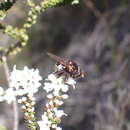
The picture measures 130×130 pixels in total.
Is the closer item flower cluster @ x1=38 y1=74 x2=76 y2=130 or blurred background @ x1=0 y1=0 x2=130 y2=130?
flower cluster @ x1=38 y1=74 x2=76 y2=130

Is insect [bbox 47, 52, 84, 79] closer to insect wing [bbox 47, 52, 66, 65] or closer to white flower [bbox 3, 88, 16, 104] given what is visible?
insect wing [bbox 47, 52, 66, 65]

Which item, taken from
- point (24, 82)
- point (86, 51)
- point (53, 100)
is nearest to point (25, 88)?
point (24, 82)

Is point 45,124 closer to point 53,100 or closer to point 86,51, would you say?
point 53,100

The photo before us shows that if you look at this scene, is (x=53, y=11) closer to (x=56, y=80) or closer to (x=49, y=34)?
(x=49, y=34)

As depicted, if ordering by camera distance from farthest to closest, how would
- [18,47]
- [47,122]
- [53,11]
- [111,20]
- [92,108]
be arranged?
1. [53,11]
2. [111,20]
3. [92,108]
4. [18,47]
5. [47,122]

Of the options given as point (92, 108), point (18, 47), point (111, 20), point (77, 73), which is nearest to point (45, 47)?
point (111, 20)

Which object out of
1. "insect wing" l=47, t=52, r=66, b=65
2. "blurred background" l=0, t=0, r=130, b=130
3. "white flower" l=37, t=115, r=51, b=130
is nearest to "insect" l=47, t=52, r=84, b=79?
"insect wing" l=47, t=52, r=66, b=65

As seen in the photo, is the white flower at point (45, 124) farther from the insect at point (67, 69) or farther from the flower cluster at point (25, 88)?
the insect at point (67, 69)
